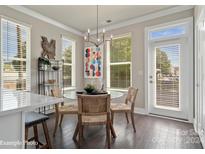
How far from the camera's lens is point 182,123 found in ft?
10.2

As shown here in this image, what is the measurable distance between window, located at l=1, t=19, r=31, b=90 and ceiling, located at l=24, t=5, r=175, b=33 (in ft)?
2.02

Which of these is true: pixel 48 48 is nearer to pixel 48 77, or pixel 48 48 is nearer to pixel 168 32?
pixel 48 77

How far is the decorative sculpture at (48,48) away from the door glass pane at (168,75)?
2860 millimetres

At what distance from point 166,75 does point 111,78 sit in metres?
1.70

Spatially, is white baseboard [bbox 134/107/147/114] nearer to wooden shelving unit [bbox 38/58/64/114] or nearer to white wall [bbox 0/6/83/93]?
wooden shelving unit [bbox 38/58/64/114]

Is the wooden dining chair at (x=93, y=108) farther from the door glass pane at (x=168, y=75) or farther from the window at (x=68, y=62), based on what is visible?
the window at (x=68, y=62)

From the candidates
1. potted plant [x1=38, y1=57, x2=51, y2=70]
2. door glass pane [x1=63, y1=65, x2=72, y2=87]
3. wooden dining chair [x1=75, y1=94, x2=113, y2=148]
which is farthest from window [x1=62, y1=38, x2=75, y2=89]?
wooden dining chair [x1=75, y1=94, x2=113, y2=148]

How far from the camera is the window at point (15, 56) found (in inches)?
118

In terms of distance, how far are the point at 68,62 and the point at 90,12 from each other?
1.87m

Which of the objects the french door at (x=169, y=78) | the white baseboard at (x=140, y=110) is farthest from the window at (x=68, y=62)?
the french door at (x=169, y=78)

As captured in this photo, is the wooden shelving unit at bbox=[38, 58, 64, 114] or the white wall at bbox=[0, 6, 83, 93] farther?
the wooden shelving unit at bbox=[38, 58, 64, 114]

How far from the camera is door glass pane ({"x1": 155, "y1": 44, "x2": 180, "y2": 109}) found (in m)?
3.40

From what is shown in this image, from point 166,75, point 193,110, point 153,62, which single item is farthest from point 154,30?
point 193,110

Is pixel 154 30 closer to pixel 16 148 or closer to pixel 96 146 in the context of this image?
pixel 96 146
